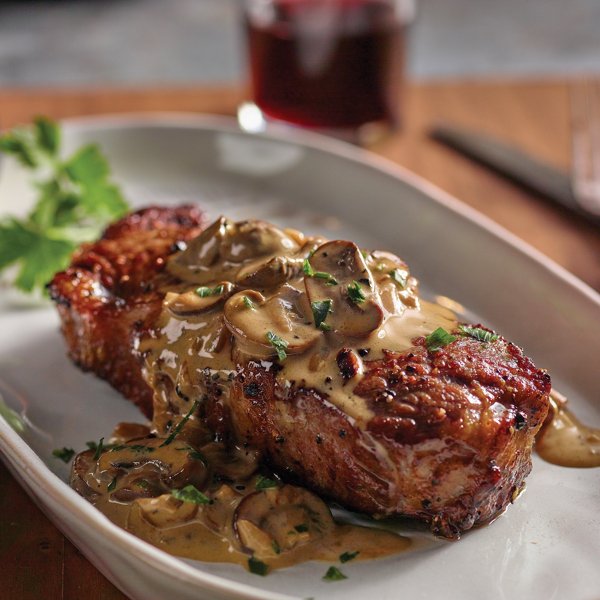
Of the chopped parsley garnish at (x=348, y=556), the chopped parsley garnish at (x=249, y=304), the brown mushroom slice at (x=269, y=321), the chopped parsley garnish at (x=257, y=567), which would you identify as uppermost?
the chopped parsley garnish at (x=249, y=304)

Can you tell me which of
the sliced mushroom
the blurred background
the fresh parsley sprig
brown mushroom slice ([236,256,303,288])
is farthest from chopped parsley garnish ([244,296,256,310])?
the blurred background

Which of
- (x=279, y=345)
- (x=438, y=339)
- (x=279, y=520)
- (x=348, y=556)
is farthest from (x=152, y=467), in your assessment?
(x=438, y=339)

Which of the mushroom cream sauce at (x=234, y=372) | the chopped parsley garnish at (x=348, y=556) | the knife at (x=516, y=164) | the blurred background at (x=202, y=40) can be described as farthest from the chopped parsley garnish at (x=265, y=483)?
the blurred background at (x=202, y=40)

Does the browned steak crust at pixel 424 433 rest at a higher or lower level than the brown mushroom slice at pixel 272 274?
lower

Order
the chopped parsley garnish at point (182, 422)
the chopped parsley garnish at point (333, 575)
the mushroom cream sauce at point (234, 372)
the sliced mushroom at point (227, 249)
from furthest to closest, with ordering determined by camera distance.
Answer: the sliced mushroom at point (227, 249) < the chopped parsley garnish at point (182, 422) < the mushroom cream sauce at point (234, 372) < the chopped parsley garnish at point (333, 575)

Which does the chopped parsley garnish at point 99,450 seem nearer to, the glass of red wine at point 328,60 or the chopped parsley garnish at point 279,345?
the chopped parsley garnish at point 279,345

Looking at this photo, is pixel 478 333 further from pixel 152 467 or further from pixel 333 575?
pixel 152 467
